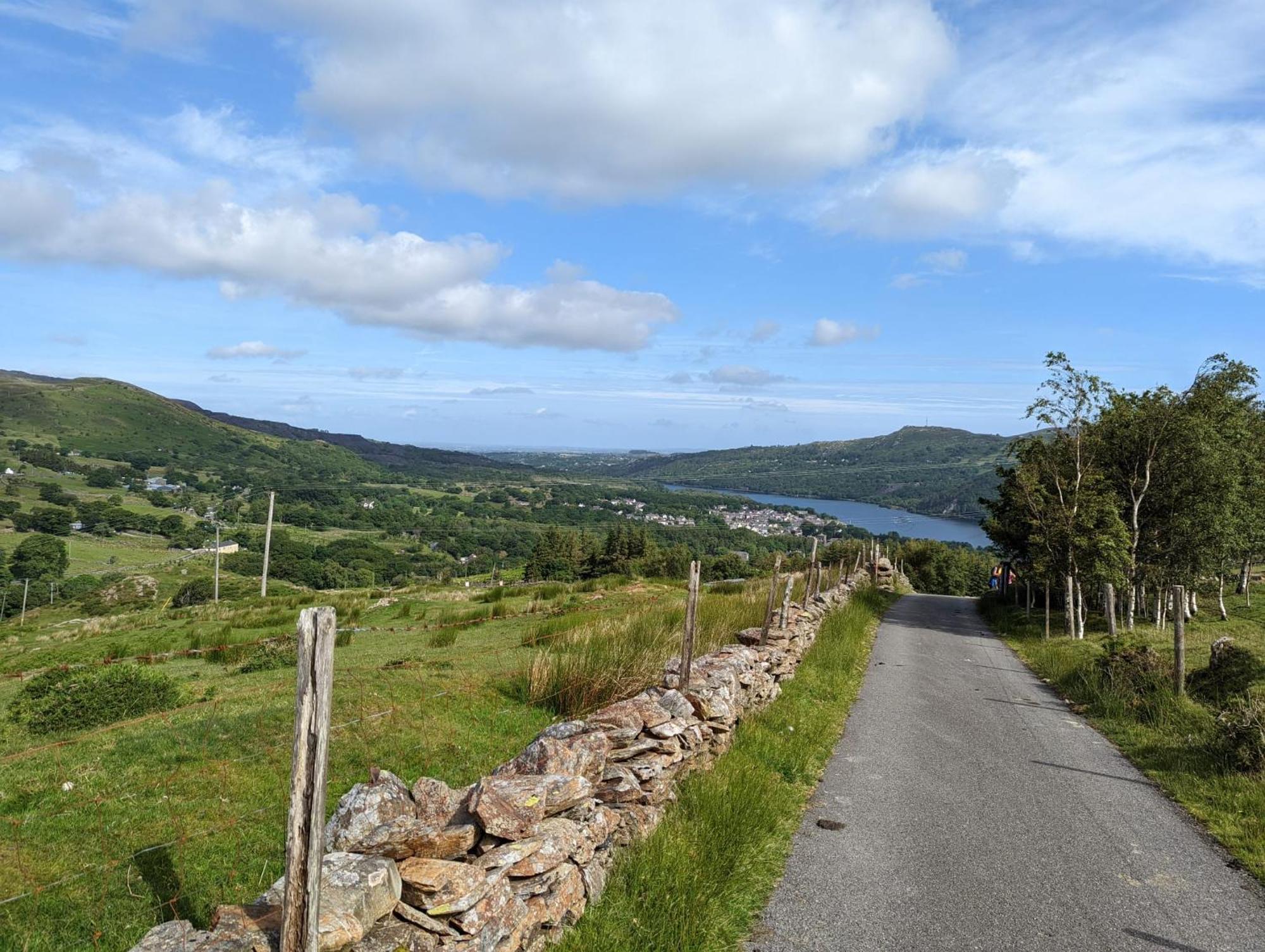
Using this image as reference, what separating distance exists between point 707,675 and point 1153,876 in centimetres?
467

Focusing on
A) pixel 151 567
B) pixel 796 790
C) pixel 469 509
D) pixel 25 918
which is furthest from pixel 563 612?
pixel 469 509

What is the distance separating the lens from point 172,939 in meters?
3.16

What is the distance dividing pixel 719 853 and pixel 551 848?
5.88 feet

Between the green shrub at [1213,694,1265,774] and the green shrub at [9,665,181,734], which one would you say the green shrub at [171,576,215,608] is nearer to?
the green shrub at [9,665,181,734]

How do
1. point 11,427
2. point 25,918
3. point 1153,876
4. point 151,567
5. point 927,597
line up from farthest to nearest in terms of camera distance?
point 11,427
point 151,567
point 927,597
point 1153,876
point 25,918

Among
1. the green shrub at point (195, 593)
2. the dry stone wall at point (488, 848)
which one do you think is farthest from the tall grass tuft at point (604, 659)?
the green shrub at point (195, 593)

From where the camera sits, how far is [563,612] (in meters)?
18.8

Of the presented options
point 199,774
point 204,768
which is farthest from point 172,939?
point 204,768

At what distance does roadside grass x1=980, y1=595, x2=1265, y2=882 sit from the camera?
22.7ft

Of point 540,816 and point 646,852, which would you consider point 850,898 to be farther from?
point 540,816

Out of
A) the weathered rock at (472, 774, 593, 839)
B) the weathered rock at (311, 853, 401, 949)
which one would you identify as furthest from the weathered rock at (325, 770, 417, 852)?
the weathered rock at (472, 774, 593, 839)

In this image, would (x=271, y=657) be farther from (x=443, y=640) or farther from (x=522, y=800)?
(x=522, y=800)

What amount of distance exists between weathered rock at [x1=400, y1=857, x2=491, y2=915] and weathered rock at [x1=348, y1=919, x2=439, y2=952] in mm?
129

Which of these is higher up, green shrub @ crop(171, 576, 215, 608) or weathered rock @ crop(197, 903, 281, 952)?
weathered rock @ crop(197, 903, 281, 952)
